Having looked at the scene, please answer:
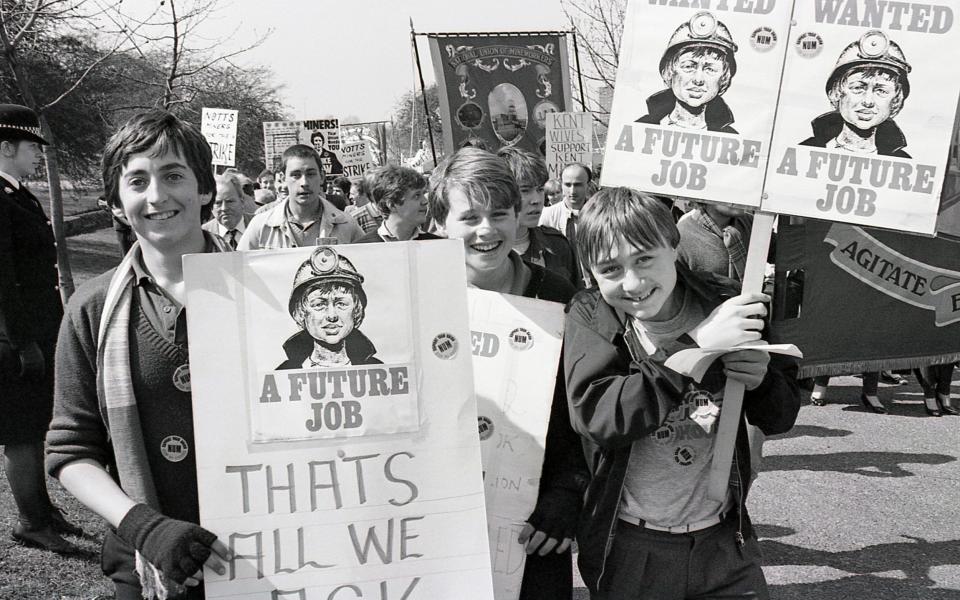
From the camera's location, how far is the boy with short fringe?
2.27m

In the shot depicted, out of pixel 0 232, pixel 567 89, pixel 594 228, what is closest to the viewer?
pixel 594 228

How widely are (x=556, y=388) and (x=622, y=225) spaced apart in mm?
469

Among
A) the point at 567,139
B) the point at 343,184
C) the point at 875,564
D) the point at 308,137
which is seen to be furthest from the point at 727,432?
the point at 343,184

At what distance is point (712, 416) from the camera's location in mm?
2359

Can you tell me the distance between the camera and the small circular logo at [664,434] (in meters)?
2.38

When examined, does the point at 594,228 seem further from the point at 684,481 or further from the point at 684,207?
the point at 684,207

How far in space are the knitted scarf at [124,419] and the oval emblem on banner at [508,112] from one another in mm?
8296

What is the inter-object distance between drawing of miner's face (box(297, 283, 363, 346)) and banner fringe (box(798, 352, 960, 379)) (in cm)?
480

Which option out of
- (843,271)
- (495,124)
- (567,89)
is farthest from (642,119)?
(567,89)

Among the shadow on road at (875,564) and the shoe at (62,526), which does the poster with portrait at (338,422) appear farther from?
the shoe at (62,526)

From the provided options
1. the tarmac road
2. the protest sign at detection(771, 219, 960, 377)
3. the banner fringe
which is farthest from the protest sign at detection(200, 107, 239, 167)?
the banner fringe

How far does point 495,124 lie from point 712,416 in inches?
316

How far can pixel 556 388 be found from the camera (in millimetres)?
2406

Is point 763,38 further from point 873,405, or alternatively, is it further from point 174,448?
point 873,405
